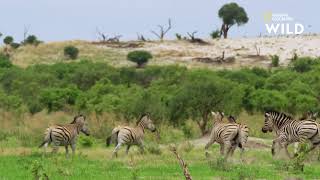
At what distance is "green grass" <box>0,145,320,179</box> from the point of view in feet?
44.4

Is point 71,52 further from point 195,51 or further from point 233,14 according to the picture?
point 233,14

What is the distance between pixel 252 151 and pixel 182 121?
9.15 meters

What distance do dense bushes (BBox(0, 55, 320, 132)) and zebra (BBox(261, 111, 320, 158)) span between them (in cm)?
752

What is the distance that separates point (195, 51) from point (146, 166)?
209ft

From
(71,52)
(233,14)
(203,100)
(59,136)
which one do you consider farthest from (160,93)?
(233,14)

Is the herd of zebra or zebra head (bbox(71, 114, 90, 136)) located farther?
zebra head (bbox(71, 114, 90, 136))

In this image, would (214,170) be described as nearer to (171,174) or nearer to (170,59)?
(171,174)

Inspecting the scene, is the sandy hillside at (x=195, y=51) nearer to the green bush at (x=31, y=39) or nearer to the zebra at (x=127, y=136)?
the green bush at (x=31, y=39)

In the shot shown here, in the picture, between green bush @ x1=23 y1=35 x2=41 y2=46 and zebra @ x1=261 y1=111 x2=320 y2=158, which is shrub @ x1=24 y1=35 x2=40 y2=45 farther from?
zebra @ x1=261 y1=111 x2=320 y2=158

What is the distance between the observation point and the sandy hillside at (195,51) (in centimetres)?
7262

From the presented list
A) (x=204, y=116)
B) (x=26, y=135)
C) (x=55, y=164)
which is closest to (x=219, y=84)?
(x=204, y=116)

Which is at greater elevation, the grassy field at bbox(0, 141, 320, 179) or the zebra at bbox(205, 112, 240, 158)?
the zebra at bbox(205, 112, 240, 158)

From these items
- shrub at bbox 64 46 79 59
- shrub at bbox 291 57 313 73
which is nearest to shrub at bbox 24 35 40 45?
shrub at bbox 64 46 79 59

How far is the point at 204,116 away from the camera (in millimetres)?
27906
